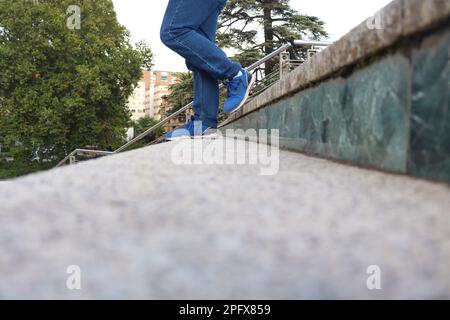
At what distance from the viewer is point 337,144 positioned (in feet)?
5.16

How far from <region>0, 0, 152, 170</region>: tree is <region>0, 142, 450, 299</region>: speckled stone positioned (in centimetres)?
1579

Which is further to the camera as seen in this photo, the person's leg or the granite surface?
the person's leg

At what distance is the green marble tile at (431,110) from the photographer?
0.96 metres

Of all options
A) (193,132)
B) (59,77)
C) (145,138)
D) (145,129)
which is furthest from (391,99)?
(145,129)

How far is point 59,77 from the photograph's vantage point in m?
16.3

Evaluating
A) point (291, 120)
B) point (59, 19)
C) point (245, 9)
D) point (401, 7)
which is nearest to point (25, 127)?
point (59, 19)

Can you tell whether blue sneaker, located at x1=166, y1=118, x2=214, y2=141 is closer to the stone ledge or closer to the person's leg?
the person's leg

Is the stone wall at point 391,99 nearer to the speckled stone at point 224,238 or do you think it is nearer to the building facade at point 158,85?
the speckled stone at point 224,238

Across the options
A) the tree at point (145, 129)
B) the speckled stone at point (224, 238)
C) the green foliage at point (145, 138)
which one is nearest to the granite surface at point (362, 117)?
the speckled stone at point (224, 238)

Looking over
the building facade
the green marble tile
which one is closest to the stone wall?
the green marble tile

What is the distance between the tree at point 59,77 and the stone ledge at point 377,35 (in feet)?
50.0

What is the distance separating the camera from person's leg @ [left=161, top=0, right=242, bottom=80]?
251 centimetres

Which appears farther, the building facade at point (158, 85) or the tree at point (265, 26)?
the building facade at point (158, 85)

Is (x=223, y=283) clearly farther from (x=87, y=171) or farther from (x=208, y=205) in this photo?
(x=87, y=171)
